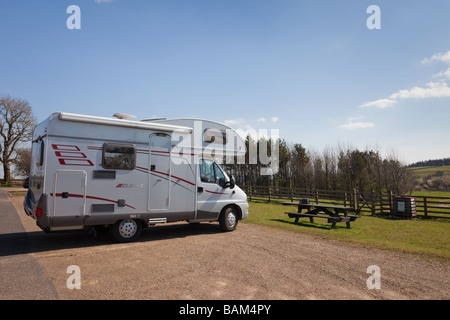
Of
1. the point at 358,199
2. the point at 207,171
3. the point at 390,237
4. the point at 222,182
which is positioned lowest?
the point at 390,237

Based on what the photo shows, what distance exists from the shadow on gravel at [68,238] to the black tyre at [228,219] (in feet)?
1.00

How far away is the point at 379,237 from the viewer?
855cm

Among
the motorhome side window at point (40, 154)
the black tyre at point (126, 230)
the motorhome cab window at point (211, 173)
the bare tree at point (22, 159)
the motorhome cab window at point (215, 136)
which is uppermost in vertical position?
the bare tree at point (22, 159)

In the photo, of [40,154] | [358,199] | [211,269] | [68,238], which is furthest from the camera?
[358,199]

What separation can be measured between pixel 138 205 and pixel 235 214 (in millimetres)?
3239

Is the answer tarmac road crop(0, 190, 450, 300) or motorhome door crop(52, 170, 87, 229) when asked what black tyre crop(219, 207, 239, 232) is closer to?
tarmac road crop(0, 190, 450, 300)

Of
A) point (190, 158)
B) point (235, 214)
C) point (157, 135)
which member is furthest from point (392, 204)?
point (157, 135)

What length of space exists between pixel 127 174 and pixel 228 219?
11.2 feet

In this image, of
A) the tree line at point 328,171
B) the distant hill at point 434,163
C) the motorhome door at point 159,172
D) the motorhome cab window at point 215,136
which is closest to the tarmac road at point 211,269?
the motorhome door at point 159,172

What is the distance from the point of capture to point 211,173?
8.41m

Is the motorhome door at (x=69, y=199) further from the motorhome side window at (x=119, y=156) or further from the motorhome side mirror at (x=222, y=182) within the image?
the motorhome side mirror at (x=222, y=182)

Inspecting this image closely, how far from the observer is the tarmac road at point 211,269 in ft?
13.2

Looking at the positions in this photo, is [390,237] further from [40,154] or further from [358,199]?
[40,154]

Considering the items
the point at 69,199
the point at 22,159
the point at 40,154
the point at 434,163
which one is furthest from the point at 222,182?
the point at 434,163
